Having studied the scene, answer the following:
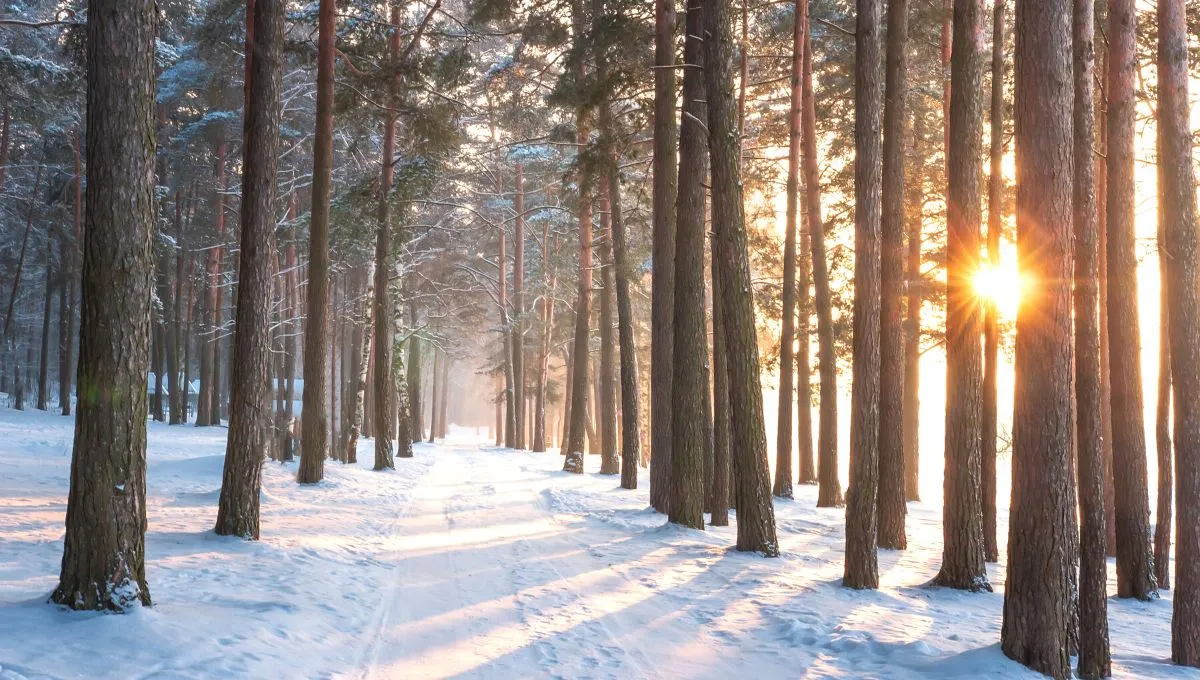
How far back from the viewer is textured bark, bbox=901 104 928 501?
677 inches

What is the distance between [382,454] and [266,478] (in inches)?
208

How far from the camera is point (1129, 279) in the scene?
32.4ft

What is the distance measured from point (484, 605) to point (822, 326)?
39.6ft

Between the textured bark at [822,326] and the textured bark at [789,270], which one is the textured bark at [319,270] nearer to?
the textured bark at [789,270]

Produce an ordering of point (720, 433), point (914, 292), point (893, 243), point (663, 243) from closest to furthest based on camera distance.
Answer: point (893, 243) < point (720, 433) < point (663, 243) < point (914, 292)

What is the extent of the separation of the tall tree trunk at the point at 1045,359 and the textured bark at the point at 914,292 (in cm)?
1081

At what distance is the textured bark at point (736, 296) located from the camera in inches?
389

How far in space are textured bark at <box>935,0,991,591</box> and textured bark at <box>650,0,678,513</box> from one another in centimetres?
514

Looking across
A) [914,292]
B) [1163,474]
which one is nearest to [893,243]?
[1163,474]

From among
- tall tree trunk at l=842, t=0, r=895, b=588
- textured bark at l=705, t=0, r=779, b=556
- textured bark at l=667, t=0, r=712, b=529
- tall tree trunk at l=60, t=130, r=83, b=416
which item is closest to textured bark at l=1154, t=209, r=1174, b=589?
tall tree trunk at l=842, t=0, r=895, b=588

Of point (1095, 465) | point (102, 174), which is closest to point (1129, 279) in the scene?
point (1095, 465)

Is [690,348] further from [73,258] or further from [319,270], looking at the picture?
[73,258]

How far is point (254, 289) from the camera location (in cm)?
956

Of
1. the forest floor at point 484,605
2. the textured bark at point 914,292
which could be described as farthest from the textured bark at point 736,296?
the textured bark at point 914,292
